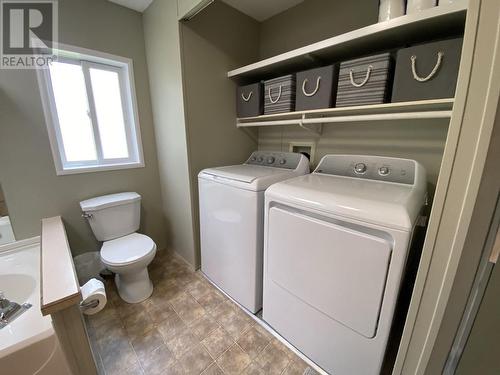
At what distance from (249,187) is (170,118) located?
1.08 m

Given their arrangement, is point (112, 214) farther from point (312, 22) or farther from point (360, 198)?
point (312, 22)

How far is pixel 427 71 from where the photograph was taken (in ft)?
3.00

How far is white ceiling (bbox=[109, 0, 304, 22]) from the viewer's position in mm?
1647

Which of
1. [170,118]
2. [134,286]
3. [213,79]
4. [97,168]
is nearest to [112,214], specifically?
[97,168]

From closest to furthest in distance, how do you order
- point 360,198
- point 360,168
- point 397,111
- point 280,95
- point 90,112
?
point 360,198, point 397,111, point 360,168, point 280,95, point 90,112

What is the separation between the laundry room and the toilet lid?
0.02 metres

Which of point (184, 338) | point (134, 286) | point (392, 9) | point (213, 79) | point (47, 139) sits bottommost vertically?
point (184, 338)

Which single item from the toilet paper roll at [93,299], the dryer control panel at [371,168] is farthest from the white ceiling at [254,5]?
the toilet paper roll at [93,299]

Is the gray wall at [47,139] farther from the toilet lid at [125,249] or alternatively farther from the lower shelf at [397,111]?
the lower shelf at [397,111]

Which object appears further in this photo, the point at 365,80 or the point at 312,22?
the point at 312,22

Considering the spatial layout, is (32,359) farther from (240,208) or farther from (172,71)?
(172,71)

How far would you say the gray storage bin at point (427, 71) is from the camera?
85cm

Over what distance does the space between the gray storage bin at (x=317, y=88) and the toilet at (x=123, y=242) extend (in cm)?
163

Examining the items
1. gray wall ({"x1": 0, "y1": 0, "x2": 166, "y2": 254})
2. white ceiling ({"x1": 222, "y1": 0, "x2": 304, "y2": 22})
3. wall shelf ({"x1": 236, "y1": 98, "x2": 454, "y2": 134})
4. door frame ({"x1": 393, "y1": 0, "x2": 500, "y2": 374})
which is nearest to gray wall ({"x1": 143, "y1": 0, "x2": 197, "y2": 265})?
gray wall ({"x1": 0, "y1": 0, "x2": 166, "y2": 254})
